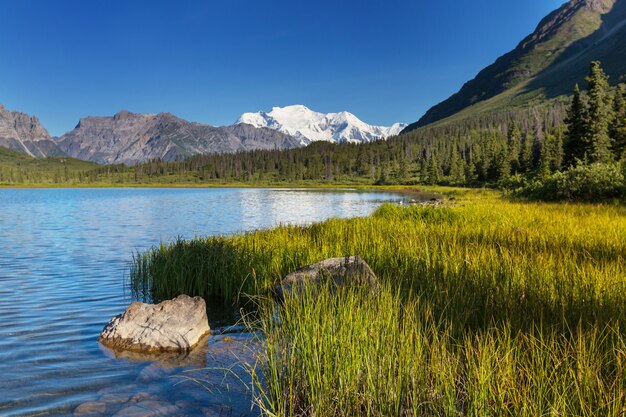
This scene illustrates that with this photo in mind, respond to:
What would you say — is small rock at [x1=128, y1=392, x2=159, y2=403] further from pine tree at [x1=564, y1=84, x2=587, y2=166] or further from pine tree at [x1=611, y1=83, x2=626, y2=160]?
pine tree at [x1=611, y1=83, x2=626, y2=160]

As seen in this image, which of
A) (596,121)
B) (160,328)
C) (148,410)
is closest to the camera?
(148,410)

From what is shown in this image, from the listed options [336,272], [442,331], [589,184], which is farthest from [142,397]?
[589,184]

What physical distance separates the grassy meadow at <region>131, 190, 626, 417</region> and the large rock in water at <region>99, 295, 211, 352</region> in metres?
2.12

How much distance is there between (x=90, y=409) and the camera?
6.58m

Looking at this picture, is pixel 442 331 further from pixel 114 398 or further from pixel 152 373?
pixel 114 398

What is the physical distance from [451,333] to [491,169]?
386 ft

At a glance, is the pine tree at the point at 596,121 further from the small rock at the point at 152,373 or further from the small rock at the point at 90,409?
the small rock at the point at 90,409

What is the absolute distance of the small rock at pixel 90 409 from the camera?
6.46 m

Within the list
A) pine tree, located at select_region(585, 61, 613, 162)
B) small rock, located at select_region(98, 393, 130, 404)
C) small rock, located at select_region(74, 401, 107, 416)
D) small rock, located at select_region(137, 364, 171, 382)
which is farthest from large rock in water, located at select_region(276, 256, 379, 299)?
pine tree, located at select_region(585, 61, 613, 162)

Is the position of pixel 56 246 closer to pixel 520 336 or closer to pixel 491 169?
pixel 520 336

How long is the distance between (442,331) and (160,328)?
578 centimetres

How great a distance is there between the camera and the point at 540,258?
9633 mm

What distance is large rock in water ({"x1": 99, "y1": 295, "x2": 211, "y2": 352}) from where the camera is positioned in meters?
8.84

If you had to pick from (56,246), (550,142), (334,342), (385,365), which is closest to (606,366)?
(385,365)
